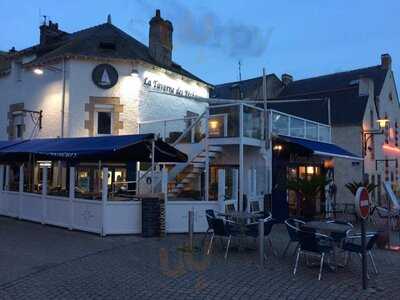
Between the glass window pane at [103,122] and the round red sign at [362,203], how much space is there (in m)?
12.2

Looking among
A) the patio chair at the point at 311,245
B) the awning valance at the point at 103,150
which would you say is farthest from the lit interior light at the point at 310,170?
the patio chair at the point at 311,245

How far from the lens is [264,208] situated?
562 inches

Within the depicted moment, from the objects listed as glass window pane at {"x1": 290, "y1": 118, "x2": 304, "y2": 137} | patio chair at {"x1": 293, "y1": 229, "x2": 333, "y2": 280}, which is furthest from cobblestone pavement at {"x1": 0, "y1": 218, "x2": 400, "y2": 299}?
Answer: glass window pane at {"x1": 290, "y1": 118, "x2": 304, "y2": 137}

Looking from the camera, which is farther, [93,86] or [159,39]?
[159,39]

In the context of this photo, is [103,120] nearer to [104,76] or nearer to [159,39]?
[104,76]

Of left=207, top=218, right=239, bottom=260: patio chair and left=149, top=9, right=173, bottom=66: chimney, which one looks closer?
left=207, top=218, right=239, bottom=260: patio chair

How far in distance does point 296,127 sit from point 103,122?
25.1 feet

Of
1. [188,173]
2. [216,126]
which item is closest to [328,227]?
[188,173]

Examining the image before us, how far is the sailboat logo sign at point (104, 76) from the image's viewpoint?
16.6 m

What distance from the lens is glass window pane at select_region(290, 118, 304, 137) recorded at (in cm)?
1638

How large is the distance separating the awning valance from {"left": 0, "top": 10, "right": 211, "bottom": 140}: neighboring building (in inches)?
141

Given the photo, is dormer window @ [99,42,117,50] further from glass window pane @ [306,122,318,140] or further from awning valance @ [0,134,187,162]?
glass window pane @ [306,122,318,140]

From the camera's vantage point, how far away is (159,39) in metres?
19.1

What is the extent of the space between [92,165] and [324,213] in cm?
955
